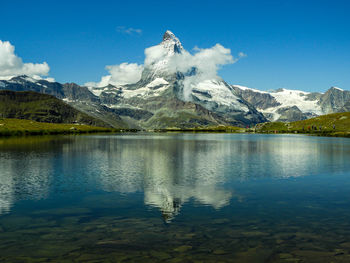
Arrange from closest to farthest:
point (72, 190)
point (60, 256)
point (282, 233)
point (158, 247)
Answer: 1. point (60, 256)
2. point (158, 247)
3. point (282, 233)
4. point (72, 190)

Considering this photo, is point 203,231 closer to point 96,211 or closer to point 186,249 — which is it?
point 186,249

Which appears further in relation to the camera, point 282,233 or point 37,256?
point 282,233

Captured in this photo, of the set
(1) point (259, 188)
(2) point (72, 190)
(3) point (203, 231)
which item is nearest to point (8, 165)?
(2) point (72, 190)

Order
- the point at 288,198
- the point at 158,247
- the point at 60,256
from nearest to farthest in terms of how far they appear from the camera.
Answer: the point at 60,256 < the point at 158,247 < the point at 288,198

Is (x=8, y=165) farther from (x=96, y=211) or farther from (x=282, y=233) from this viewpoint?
(x=282, y=233)

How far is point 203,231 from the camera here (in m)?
27.2

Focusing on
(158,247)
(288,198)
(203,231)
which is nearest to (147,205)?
(203,231)

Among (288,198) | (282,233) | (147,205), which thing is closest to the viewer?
(282,233)

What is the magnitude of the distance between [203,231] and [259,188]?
23119 millimetres

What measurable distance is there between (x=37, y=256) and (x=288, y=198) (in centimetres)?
3059

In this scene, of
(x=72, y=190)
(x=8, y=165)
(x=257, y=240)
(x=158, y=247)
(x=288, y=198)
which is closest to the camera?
(x=158, y=247)

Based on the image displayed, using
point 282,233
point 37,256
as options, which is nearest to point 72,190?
point 37,256

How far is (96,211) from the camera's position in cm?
3409

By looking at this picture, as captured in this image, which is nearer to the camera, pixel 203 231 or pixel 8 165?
pixel 203 231
